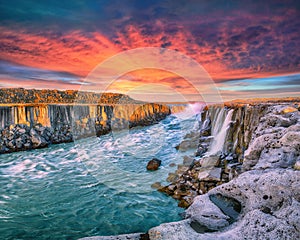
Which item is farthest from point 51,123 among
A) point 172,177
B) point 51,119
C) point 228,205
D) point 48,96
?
point 228,205

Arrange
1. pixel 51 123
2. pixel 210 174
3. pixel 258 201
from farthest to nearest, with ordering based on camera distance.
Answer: pixel 51 123
pixel 210 174
pixel 258 201

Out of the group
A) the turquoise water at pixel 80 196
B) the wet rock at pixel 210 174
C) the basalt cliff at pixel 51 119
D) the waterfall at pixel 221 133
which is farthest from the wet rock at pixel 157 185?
the basalt cliff at pixel 51 119

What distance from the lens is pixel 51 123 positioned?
69.4ft

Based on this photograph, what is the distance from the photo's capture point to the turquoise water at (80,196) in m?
6.37

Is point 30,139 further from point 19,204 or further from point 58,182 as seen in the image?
point 19,204

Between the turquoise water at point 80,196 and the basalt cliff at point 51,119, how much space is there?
2929 mm

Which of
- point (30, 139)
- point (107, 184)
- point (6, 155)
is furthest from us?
point (30, 139)

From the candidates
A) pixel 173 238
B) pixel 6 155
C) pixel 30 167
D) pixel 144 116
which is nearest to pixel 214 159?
pixel 173 238

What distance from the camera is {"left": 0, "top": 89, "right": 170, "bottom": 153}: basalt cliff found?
706 inches

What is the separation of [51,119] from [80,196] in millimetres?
15014

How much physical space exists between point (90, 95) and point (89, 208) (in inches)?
1413

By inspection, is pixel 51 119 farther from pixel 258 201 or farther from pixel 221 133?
pixel 258 201

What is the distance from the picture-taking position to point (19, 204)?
798 cm

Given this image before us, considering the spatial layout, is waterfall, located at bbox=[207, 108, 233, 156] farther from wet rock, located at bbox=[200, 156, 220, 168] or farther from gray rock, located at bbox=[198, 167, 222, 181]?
gray rock, located at bbox=[198, 167, 222, 181]
